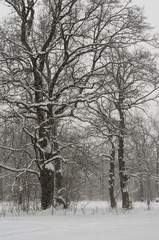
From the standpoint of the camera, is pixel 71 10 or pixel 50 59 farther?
pixel 50 59

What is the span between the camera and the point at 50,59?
49.2 feet

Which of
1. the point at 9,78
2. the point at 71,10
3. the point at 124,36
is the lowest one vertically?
the point at 9,78

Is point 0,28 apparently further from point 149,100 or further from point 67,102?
point 149,100

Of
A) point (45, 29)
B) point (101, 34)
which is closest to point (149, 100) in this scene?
point (101, 34)

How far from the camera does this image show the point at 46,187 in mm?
11305

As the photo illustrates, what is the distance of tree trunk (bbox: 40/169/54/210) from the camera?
36.9ft

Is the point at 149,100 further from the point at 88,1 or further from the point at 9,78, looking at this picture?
the point at 9,78

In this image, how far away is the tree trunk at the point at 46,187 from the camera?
36.9 feet

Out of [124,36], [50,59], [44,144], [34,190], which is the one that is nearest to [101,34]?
[124,36]

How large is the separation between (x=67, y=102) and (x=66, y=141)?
2.24m

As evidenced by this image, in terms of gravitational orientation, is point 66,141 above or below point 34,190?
above

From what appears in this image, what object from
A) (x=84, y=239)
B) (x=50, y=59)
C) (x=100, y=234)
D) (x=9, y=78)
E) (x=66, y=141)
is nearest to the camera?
(x=84, y=239)

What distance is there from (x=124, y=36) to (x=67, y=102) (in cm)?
377

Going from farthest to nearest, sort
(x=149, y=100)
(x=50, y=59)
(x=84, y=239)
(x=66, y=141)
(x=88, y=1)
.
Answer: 1. (x=149, y=100)
2. (x=50, y=59)
3. (x=66, y=141)
4. (x=88, y=1)
5. (x=84, y=239)
